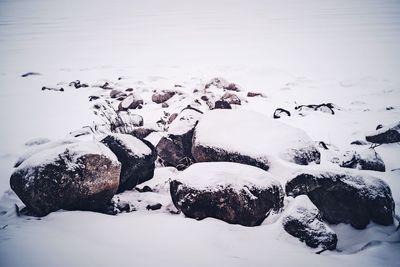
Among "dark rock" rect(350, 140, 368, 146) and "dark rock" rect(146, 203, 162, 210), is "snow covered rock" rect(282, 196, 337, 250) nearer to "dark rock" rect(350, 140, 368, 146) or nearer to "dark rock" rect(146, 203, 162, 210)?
"dark rock" rect(146, 203, 162, 210)

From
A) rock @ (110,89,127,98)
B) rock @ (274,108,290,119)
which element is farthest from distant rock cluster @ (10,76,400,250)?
rock @ (110,89,127,98)

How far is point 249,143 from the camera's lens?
2.88m

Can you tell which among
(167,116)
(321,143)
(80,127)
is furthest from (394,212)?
(80,127)

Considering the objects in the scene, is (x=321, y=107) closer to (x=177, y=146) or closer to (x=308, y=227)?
(x=177, y=146)

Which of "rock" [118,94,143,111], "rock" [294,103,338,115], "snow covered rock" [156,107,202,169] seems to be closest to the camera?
"snow covered rock" [156,107,202,169]

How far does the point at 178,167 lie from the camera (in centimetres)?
321

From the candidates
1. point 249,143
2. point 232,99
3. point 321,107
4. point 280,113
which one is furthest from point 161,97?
point 249,143

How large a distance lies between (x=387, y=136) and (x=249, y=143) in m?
2.13

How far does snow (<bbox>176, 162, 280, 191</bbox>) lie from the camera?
2125mm

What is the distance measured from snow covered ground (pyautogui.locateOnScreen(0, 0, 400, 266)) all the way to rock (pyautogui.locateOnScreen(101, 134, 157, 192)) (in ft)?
0.81

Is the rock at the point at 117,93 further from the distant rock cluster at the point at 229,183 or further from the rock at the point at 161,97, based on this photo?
the distant rock cluster at the point at 229,183

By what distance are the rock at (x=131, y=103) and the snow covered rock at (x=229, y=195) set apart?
3.35m

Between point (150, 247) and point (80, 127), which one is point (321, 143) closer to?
point (150, 247)

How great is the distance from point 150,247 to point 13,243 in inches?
30.0
